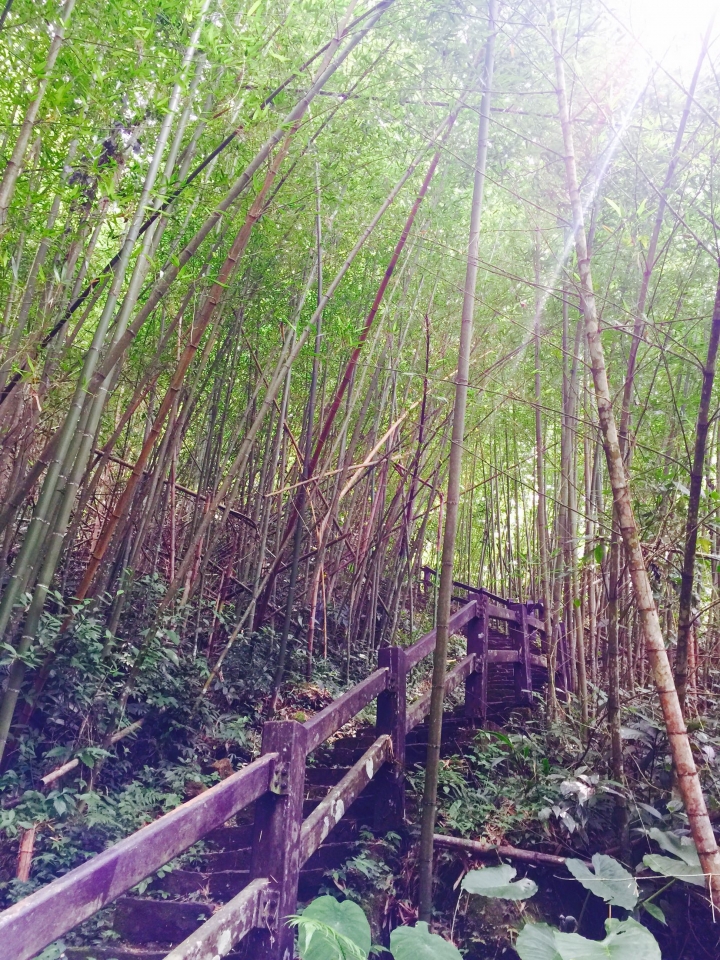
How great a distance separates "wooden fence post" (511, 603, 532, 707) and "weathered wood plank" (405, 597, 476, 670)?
15.0 inches

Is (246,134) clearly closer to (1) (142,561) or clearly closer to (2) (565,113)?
(2) (565,113)

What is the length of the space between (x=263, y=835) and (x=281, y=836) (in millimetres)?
49

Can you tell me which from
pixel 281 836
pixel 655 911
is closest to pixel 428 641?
pixel 655 911

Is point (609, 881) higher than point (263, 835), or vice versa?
point (263, 835)

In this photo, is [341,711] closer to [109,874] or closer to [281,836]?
[281,836]

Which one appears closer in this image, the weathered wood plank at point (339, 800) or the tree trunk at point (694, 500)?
the tree trunk at point (694, 500)

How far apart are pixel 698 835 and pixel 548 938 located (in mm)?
445

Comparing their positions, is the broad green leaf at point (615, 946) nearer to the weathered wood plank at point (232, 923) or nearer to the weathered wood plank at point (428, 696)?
the weathered wood plank at point (232, 923)

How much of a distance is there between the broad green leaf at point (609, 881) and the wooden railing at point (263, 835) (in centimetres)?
75

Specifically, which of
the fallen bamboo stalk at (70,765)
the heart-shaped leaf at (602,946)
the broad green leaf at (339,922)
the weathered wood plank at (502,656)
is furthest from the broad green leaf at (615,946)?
the weathered wood plank at (502,656)

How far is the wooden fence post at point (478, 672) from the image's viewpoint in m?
3.61

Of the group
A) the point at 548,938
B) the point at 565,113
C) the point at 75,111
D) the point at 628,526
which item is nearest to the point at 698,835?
the point at 548,938

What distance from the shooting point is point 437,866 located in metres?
2.41

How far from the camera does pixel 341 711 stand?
7.39ft
